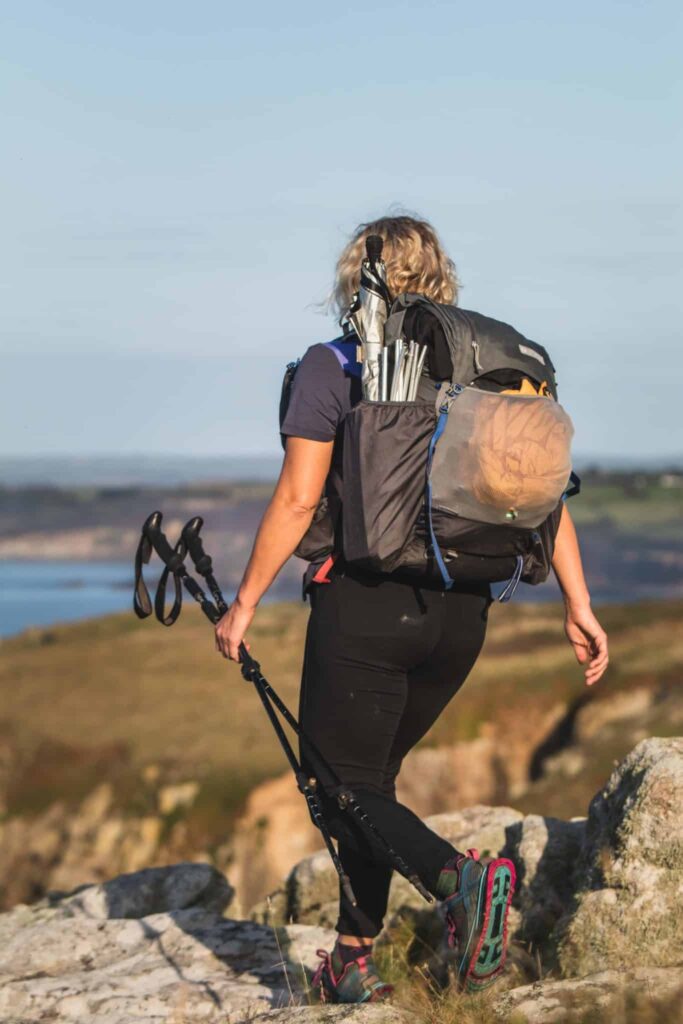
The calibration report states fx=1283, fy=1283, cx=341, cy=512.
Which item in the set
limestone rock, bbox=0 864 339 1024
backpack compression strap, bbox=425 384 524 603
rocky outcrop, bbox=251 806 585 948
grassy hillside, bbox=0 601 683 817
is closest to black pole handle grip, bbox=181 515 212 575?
backpack compression strap, bbox=425 384 524 603

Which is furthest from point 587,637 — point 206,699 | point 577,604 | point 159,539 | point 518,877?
point 206,699

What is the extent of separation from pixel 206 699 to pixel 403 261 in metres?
40.3

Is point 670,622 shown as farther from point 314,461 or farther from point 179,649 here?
point 314,461

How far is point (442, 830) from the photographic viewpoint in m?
9.44

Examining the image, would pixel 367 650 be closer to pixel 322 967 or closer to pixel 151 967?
pixel 322 967

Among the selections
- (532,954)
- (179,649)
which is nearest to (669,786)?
(532,954)

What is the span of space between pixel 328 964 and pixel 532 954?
163 cm

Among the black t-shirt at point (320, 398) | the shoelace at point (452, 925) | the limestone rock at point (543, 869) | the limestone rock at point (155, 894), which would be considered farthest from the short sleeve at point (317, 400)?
the limestone rock at point (155, 894)

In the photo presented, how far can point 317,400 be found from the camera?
5543mm

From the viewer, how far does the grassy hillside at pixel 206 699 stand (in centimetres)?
3309

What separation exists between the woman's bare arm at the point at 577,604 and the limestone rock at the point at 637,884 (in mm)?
793

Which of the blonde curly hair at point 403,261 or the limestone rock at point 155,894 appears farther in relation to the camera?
the limestone rock at point 155,894

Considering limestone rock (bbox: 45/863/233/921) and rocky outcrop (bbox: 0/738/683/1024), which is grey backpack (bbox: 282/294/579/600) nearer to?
rocky outcrop (bbox: 0/738/683/1024)

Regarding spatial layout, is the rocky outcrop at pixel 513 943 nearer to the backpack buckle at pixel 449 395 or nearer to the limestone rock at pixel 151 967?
the limestone rock at pixel 151 967
